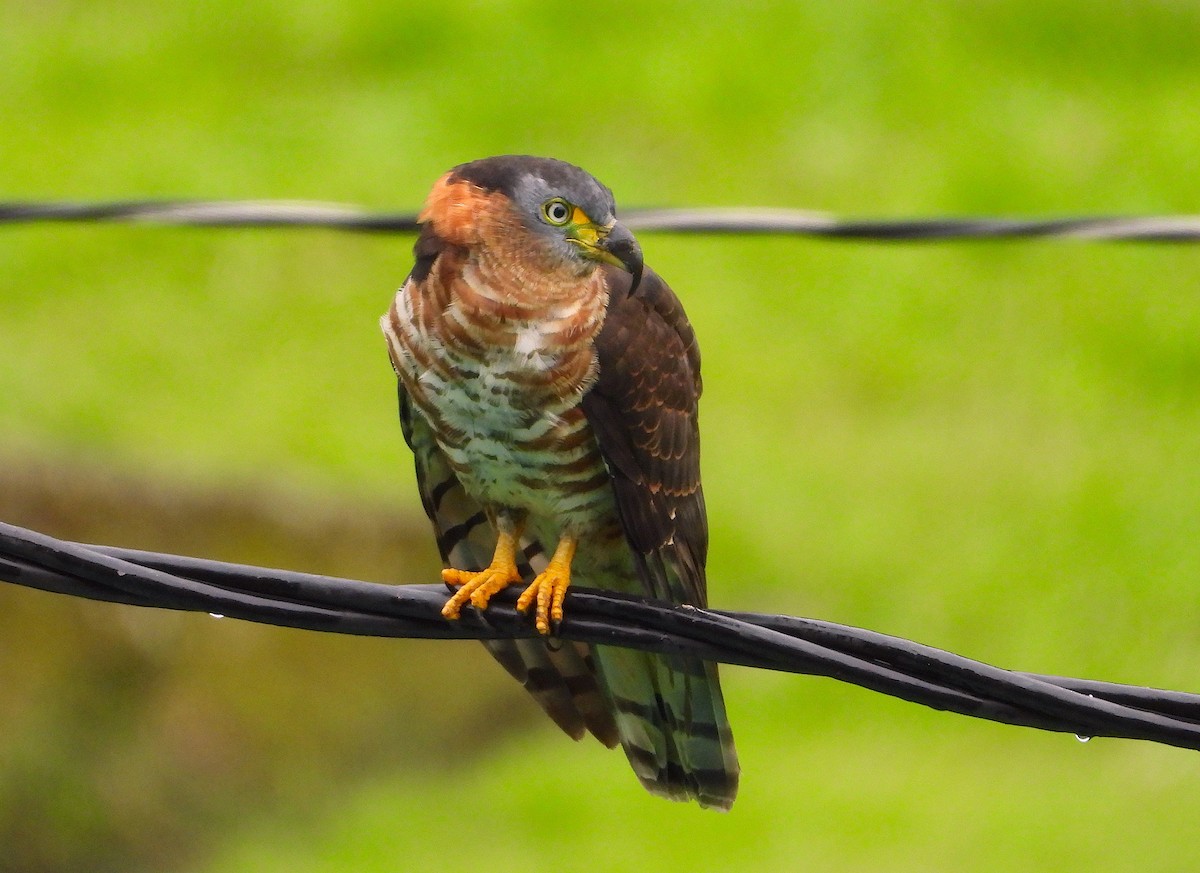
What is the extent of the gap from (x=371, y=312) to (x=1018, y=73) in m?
4.58

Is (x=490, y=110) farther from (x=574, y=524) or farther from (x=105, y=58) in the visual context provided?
(x=574, y=524)

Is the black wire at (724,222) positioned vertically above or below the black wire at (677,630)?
above

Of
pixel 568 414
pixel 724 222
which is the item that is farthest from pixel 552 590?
pixel 724 222

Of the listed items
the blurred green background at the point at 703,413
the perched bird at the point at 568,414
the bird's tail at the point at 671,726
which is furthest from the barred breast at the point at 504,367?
the blurred green background at the point at 703,413

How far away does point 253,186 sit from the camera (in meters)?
8.98

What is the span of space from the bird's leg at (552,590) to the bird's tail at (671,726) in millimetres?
272

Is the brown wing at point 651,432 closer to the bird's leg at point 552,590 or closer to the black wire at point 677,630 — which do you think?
the bird's leg at point 552,590

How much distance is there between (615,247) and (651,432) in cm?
39

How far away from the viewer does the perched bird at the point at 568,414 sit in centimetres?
318

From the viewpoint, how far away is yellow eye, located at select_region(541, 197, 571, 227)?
130 inches

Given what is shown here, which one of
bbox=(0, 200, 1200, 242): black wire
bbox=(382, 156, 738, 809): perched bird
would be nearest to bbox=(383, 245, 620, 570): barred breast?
bbox=(382, 156, 738, 809): perched bird

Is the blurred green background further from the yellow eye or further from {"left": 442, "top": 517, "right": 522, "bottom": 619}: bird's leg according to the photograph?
the yellow eye

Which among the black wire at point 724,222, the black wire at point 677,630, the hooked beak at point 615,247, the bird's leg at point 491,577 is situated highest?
the hooked beak at point 615,247

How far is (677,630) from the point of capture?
2348 millimetres
